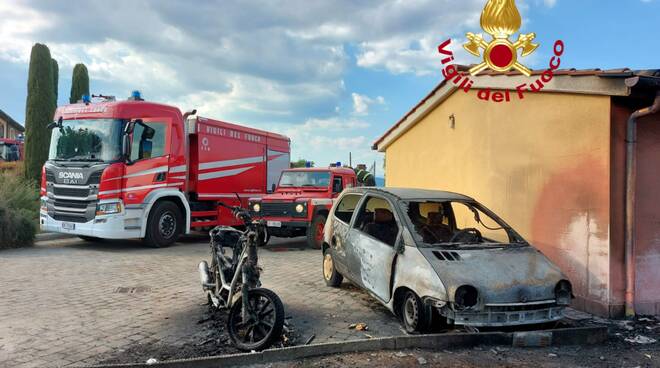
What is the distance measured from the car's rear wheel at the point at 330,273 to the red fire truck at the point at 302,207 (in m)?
3.54

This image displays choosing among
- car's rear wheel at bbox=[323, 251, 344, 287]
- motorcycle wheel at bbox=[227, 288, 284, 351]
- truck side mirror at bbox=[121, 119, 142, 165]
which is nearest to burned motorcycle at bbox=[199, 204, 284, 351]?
motorcycle wheel at bbox=[227, 288, 284, 351]

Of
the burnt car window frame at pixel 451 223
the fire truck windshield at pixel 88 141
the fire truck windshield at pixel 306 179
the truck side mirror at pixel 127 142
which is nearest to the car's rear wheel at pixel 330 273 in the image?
the burnt car window frame at pixel 451 223

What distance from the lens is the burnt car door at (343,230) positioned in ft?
21.2

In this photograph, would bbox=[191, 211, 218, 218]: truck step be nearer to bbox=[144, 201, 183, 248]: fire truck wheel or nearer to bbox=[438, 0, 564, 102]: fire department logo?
bbox=[144, 201, 183, 248]: fire truck wheel

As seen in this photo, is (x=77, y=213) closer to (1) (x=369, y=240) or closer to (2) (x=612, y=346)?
(1) (x=369, y=240)

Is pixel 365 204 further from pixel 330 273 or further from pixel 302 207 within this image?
pixel 302 207

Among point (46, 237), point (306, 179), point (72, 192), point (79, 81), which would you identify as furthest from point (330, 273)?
point (79, 81)

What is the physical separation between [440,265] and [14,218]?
33.3 feet

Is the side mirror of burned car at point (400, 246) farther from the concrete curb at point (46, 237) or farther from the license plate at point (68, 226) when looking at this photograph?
the concrete curb at point (46, 237)

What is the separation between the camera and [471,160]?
824 centimetres

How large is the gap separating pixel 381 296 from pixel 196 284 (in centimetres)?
325

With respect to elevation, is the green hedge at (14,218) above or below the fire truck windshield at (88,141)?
below

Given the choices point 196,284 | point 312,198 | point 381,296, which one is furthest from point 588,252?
point 312,198

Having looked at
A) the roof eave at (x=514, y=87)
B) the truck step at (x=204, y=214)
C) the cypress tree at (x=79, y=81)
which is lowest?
the truck step at (x=204, y=214)
